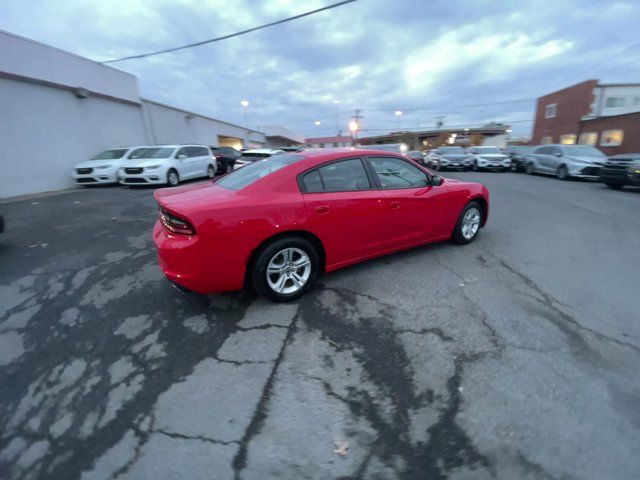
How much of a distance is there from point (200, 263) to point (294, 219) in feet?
3.07

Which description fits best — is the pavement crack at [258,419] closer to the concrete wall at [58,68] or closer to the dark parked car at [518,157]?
the concrete wall at [58,68]

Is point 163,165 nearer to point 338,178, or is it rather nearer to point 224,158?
point 224,158

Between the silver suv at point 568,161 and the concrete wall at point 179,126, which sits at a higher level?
the concrete wall at point 179,126

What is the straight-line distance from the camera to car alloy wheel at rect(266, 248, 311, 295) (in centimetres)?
296

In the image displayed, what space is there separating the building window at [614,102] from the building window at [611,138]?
728cm

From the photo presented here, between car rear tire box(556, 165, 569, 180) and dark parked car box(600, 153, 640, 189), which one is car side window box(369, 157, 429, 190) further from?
car rear tire box(556, 165, 569, 180)

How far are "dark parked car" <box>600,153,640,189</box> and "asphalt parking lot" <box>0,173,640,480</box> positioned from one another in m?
8.18

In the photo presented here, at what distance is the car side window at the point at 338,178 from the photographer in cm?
316

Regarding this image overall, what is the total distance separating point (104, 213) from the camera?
708 cm

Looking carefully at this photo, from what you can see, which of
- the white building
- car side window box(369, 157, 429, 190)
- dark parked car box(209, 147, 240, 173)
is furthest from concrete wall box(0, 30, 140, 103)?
car side window box(369, 157, 429, 190)

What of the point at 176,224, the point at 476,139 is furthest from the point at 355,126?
the point at 176,224

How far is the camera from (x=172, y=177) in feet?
36.6

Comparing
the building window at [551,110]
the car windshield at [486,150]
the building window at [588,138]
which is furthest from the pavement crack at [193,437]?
the building window at [551,110]

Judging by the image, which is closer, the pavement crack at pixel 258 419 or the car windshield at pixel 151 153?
the pavement crack at pixel 258 419
